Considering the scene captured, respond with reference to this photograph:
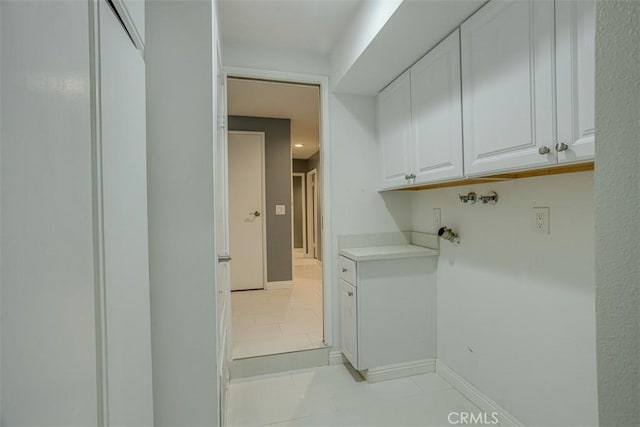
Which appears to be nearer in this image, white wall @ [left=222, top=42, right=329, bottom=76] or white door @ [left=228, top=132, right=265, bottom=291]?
white wall @ [left=222, top=42, right=329, bottom=76]

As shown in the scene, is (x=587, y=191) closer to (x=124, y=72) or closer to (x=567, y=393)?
(x=567, y=393)

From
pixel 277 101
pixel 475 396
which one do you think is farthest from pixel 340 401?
pixel 277 101

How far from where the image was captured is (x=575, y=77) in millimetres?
986

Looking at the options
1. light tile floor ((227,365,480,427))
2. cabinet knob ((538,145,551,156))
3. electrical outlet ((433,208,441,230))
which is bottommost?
light tile floor ((227,365,480,427))

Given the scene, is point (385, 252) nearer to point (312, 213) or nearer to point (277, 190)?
point (277, 190)

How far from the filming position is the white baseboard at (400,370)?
203cm

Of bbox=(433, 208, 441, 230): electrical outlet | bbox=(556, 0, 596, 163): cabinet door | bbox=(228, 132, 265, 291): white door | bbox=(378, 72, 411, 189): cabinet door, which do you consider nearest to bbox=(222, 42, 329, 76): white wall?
bbox=(378, 72, 411, 189): cabinet door

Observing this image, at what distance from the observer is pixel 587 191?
1.21 meters

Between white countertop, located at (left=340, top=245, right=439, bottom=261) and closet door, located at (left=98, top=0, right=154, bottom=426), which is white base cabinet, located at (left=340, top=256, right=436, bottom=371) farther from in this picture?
closet door, located at (left=98, top=0, right=154, bottom=426)

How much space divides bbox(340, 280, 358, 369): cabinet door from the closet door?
1345 millimetres

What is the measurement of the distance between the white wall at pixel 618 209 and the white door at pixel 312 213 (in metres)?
5.97

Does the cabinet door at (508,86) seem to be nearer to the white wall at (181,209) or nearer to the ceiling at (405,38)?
the ceiling at (405,38)

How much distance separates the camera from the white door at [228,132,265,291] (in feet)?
13.3

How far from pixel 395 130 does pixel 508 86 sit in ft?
3.07
